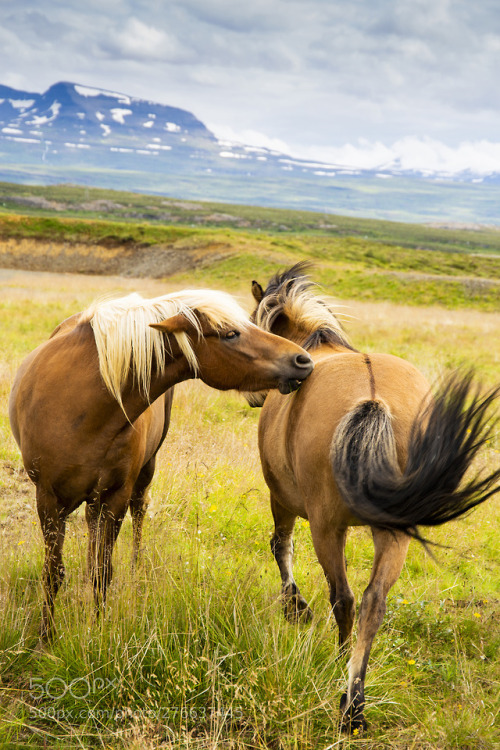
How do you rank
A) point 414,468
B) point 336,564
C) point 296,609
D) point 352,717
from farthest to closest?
1. point 296,609
2. point 336,564
3. point 352,717
4. point 414,468

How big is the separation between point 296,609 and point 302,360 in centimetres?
171

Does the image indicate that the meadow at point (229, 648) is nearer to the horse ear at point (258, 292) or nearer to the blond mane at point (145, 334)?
the blond mane at point (145, 334)

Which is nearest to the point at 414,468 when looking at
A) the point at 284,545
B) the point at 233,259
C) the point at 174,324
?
the point at 174,324

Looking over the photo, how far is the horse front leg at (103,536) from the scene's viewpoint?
319cm

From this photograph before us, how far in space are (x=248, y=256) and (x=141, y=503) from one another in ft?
142

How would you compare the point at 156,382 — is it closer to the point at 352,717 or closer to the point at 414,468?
the point at 414,468

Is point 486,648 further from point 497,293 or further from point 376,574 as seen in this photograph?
point 497,293

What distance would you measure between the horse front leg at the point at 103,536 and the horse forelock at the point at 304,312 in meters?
1.67

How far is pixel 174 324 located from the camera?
2.84m

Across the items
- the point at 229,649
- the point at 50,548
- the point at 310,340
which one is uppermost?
the point at 310,340

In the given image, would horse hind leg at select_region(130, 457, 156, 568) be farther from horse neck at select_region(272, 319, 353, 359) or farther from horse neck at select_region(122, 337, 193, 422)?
horse neck at select_region(272, 319, 353, 359)

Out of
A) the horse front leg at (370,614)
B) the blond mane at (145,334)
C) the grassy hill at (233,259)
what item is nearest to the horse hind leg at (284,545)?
the horse front leg at (370,614)

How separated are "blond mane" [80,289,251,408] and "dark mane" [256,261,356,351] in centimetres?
108

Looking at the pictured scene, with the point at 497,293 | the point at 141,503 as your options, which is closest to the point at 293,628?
the point at 141,503
